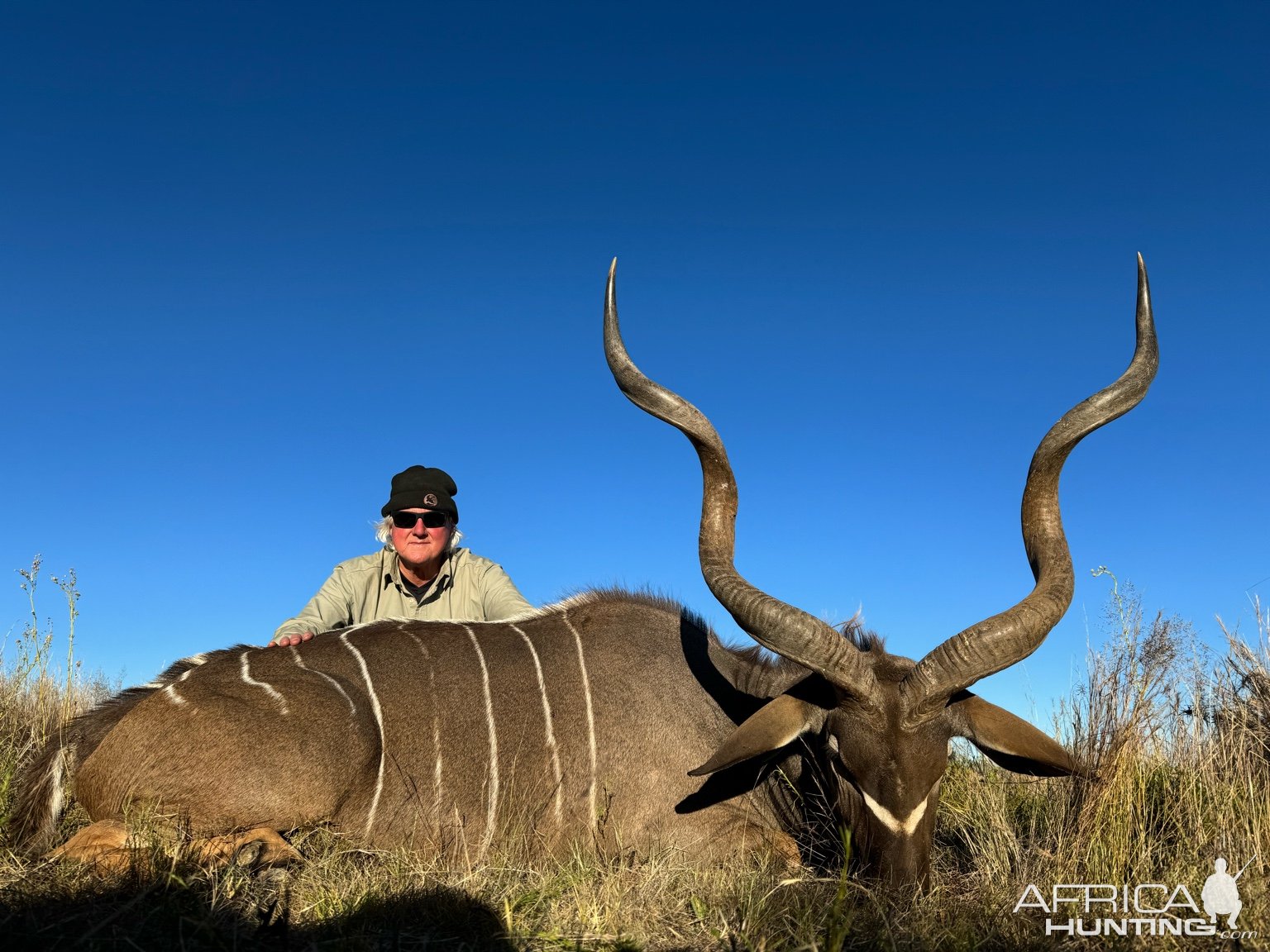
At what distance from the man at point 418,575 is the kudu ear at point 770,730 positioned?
2304mm

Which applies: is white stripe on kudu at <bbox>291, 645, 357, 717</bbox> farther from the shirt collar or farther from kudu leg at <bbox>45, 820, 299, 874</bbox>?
the shirt collar

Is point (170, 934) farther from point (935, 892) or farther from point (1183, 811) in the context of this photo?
point (1183, 811)

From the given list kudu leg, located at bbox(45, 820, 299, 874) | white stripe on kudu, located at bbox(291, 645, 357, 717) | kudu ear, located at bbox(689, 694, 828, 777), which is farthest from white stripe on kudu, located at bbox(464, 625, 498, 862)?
kudu ear, located at bbox(689, 694, 828, 777)

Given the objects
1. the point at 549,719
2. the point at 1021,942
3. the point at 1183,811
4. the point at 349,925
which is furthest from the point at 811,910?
the point at 1183,811

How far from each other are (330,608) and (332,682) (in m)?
1.74

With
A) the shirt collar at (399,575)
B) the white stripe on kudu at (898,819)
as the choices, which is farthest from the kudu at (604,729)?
the shirt collar at (399,575)

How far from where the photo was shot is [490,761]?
4.08m

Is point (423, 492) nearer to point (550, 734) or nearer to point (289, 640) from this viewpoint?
point (289, 640)

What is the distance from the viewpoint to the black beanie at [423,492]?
5656mm

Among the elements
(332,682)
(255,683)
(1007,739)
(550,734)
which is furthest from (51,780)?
(1007,739)

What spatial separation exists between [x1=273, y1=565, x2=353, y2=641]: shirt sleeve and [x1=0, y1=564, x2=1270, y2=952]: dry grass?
5.26ft

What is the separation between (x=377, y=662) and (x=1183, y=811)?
10.8 feet

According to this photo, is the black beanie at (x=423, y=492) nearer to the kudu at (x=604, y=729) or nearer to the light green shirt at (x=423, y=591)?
the light green shirt at (x=423, y=591)

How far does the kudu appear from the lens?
3.48m
